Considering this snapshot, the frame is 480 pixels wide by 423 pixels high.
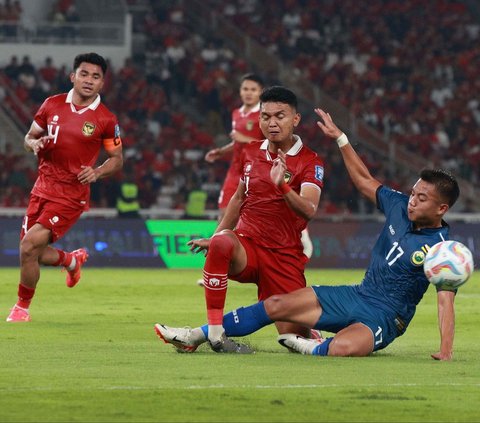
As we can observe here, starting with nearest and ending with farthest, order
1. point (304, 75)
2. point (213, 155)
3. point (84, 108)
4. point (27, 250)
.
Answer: point (27, 250) < point (84, 108) < point (213, 155) < point (304, 75)

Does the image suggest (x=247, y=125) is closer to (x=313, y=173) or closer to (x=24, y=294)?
(x=24, y=294)

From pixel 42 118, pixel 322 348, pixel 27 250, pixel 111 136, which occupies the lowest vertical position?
pixel 322 348

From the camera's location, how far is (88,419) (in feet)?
20.8

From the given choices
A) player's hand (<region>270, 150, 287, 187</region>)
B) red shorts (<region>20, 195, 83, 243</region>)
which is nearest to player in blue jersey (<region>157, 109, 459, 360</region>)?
player's hand (<region>270, 150, 287, 187</region>)

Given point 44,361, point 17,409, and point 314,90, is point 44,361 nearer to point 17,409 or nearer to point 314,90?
point 17,409

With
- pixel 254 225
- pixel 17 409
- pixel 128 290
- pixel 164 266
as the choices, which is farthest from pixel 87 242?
pixel 17 409

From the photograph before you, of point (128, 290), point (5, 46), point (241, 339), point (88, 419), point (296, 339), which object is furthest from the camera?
point (5, 46)

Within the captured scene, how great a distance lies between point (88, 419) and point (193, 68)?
27625 mm

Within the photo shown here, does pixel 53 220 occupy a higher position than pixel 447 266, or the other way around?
pixel 447 266

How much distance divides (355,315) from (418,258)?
2.06 feet

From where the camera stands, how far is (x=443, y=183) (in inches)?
364

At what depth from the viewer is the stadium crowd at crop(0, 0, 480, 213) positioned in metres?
29.4

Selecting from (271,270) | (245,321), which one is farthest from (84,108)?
(245,321)

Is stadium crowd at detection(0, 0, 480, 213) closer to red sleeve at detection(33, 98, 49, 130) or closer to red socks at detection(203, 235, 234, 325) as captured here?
red sleeve at detection(33, 98, 49, 130)
